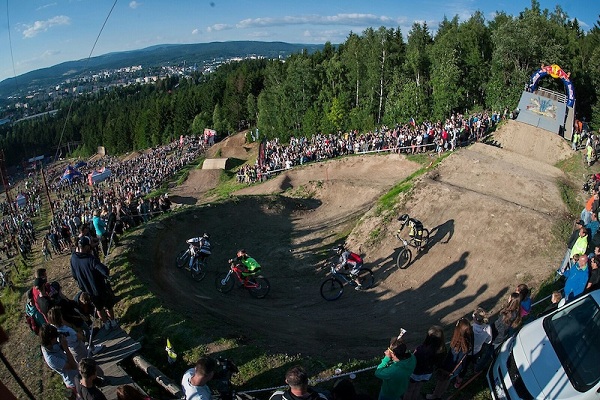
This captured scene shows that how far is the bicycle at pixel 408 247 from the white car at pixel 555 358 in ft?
28.6

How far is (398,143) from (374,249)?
13605mm

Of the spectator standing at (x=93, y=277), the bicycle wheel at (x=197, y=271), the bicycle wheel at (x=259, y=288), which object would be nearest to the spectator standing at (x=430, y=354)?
the spectator standing at (x=93, y=277)

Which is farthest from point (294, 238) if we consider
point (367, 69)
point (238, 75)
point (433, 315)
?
point (238, 75)

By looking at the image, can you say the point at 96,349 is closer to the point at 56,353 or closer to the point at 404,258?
the point at 56,353

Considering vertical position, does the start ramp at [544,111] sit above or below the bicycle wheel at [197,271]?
above

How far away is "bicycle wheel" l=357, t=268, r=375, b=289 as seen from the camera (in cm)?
1486

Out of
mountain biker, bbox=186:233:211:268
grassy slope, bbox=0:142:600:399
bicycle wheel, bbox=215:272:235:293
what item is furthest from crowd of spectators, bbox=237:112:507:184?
bicycle wheel, bbox=215:272:235:293

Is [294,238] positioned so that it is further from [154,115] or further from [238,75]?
[154,115]

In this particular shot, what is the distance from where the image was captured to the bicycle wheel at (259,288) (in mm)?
14680

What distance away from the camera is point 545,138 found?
1055 inches

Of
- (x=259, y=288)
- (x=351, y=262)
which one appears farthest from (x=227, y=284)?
(x=351, y=262)

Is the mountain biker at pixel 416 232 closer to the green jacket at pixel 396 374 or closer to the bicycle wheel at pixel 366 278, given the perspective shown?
the bicycle wheel at pixel 366 278

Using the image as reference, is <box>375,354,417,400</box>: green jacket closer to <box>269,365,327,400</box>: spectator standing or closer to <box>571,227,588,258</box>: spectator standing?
<box>269,365,327,400</box>: spectator standing

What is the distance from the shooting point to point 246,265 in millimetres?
13977
